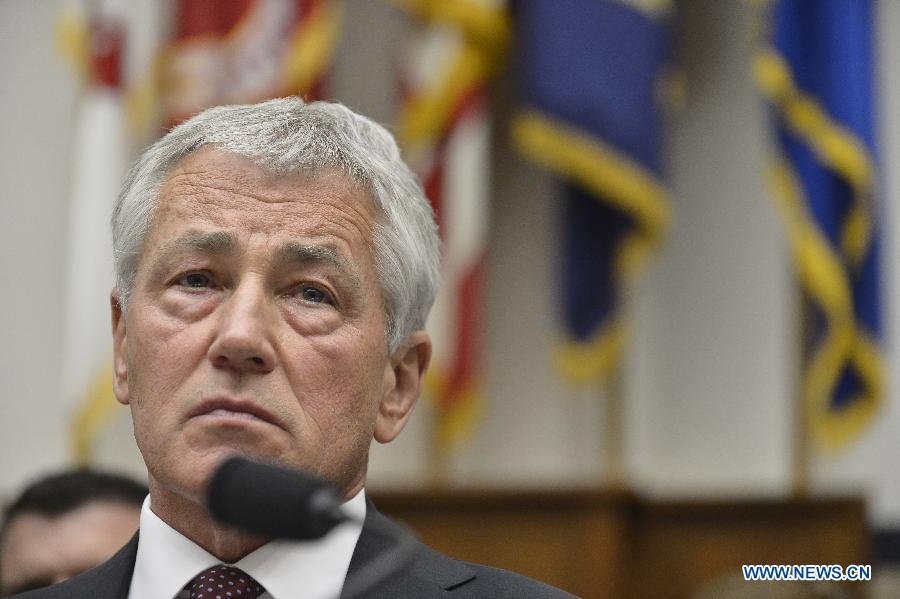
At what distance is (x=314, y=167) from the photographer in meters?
1.99

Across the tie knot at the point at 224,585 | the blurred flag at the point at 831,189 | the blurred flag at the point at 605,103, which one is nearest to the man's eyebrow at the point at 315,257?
the tie knot at the point at 224,585

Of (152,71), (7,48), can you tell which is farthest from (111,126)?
(7,48)

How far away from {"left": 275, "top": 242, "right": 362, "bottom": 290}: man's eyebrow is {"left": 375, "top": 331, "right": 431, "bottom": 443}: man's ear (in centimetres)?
20

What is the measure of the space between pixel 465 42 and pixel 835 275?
177cm

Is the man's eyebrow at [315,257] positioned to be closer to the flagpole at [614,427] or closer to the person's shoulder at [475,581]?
the person's shoulder at [475,581]

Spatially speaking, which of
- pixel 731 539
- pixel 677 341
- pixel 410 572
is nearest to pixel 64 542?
pixel 410 572

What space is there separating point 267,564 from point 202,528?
12 centimetres

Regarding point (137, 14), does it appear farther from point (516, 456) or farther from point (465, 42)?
point (516, 456)

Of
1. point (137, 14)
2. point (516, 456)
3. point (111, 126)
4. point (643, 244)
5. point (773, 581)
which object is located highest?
point (137, 14)

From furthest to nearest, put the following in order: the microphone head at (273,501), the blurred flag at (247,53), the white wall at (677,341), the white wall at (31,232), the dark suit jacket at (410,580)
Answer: the white wall at (31,232)
the white wall at (677,341)
the blurred flag at (247,53)
the dark suit jacket at (410,580)
the microphone head at (273,501)

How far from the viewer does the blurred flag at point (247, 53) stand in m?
5.18

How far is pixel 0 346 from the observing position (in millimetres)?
5992

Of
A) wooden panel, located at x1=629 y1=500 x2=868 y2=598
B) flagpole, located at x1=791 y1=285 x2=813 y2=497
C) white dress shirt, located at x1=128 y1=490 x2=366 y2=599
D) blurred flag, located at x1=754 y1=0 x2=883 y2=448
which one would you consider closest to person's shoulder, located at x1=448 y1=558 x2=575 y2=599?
white dress shirt, located at x1=128 y1=490 x2=366 y2=599

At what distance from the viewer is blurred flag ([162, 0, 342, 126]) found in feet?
17.0
